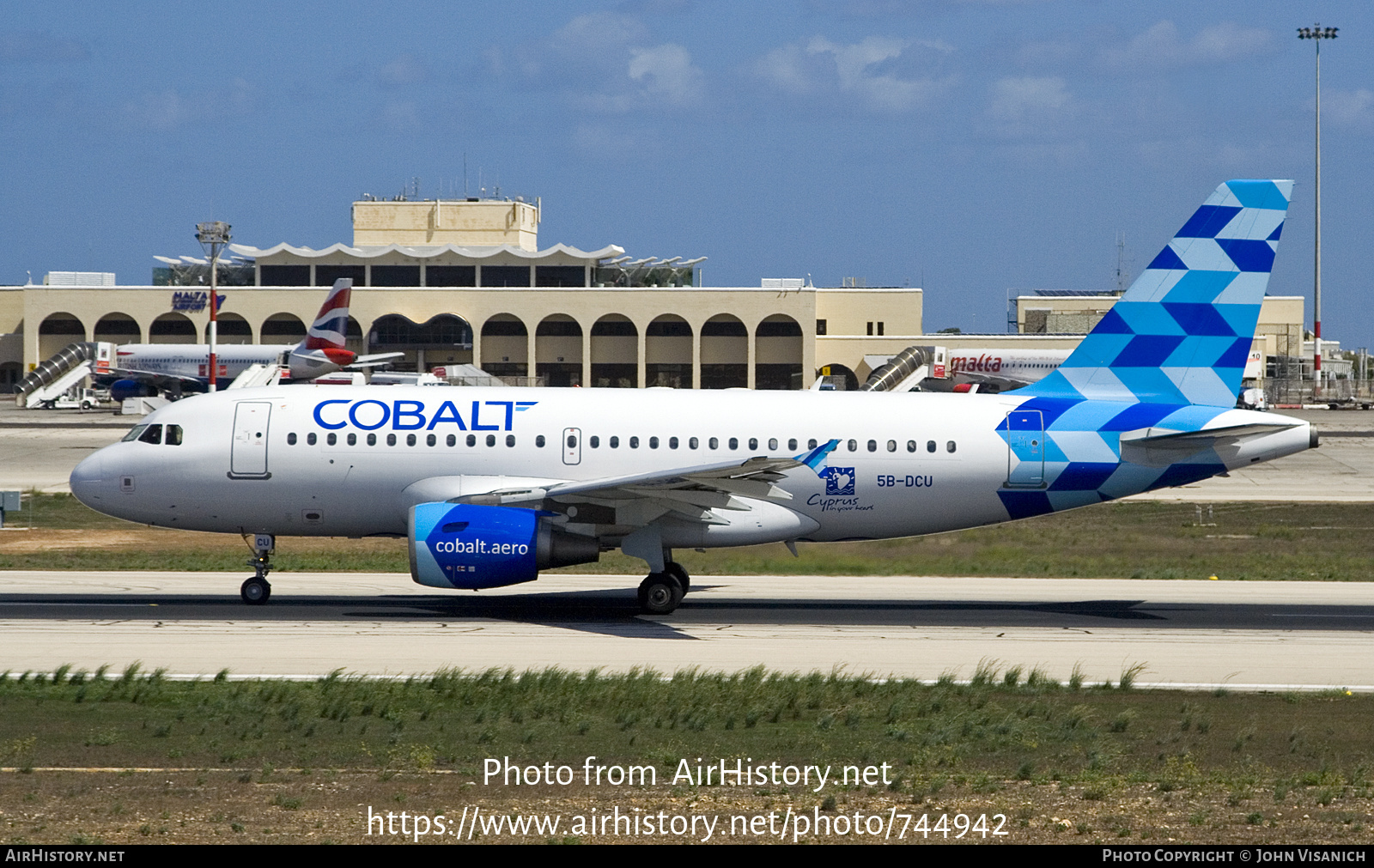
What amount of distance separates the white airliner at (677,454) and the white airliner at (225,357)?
252ft

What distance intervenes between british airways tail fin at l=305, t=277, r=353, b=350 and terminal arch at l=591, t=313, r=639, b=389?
24.2 metres

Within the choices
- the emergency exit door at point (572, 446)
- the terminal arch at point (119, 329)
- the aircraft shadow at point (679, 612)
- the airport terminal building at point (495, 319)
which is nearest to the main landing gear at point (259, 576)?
the aircraft shadow at point (679, 612)

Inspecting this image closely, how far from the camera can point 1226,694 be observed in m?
18.6

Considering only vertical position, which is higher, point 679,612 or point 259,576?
point 259,576

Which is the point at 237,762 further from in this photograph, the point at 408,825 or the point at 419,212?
the point at 419,212

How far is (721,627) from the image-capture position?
24109 mm

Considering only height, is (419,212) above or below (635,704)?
above

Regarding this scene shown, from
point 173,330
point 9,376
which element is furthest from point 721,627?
point 9,376

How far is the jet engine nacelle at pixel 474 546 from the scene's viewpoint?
23453 millimetres

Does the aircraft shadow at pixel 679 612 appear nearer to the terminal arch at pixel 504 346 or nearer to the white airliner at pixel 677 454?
the white airliner at pixel 677 454

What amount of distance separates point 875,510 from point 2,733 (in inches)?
609

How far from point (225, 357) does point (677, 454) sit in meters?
85.0

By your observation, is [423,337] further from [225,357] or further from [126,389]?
[126,389]

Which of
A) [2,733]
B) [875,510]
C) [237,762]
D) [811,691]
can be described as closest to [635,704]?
[811,691]
